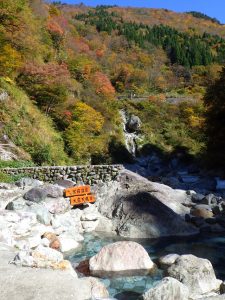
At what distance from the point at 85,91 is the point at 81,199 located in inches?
737

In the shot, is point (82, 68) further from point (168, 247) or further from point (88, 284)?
point (88, 284)

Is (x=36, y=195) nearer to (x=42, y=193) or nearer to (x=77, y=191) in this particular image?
(x=42, y=193)

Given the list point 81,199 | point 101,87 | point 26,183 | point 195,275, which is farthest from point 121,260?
point 101,87

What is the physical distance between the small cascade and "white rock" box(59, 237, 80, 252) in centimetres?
2168

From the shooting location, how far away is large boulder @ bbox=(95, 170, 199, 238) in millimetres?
11422

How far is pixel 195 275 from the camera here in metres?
7.06

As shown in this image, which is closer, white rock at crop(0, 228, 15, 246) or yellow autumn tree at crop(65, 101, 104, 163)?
white rock at crop(0, 228, 15, 246)

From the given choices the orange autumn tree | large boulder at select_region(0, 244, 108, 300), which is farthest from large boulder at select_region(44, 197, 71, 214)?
the orange autumn tree

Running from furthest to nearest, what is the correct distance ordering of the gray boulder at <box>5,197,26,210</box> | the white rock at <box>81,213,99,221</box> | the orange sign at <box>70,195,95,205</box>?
the orange sign at <box>70,195,95,205</box>
the white rock at <box>81,213,99,221</box>
the gray boulder at <box>5,197,26,210</box>

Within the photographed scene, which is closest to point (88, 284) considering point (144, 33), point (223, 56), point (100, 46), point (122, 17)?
point (100, 46)

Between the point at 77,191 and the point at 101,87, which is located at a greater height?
the point at 101,87

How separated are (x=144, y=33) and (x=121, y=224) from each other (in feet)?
258

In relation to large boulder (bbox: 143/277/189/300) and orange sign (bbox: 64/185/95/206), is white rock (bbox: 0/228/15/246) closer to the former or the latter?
orange sign (bbox: 64/185/95/206)

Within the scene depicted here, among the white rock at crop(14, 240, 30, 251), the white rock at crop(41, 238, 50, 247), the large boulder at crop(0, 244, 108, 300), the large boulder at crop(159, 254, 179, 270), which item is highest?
the large boulder at crop(0, 244, 108, 300)
